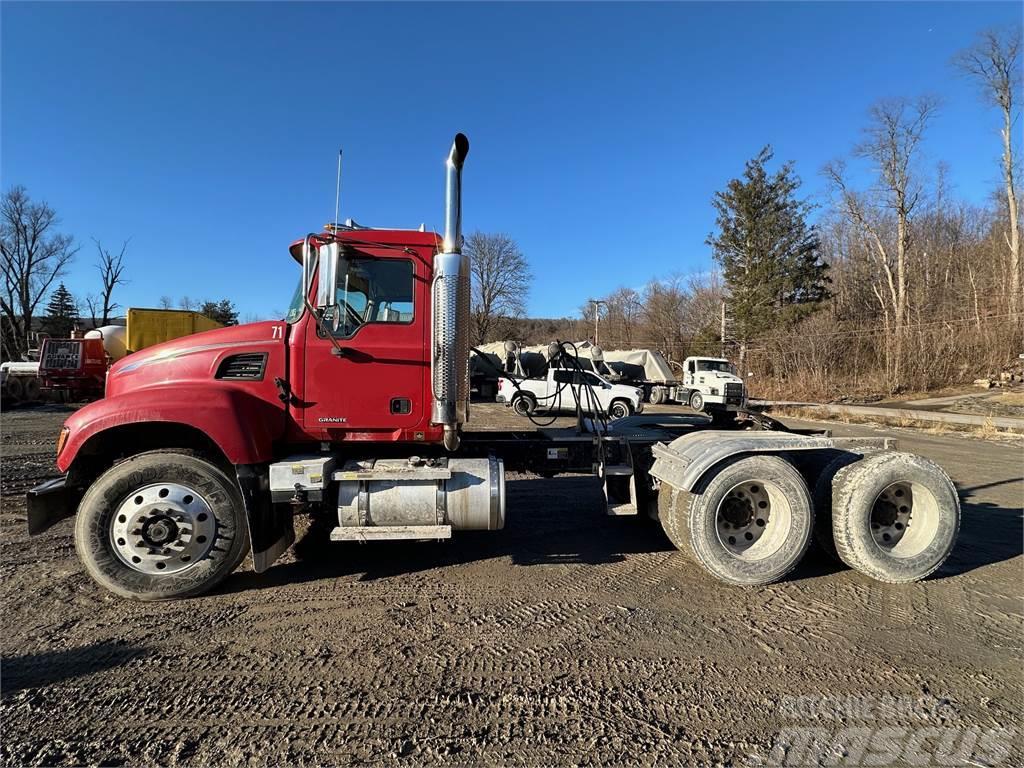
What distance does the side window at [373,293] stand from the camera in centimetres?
431

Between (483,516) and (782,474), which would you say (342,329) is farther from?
(782,474)

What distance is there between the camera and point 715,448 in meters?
4.30

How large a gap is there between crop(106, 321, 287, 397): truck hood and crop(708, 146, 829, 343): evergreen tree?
33855mm

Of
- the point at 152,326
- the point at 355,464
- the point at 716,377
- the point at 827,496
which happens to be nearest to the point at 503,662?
the point at 355,464

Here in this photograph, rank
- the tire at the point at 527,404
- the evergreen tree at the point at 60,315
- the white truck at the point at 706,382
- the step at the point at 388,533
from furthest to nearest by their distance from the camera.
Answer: the evergreen tree at the point at 60,315 < the white truck at the point at 706,382 < the tire at the point at 527,404 < the step at the point at 388,533

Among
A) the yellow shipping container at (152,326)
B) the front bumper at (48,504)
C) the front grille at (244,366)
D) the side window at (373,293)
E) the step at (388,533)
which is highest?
the yellow shipping container at (152,326)

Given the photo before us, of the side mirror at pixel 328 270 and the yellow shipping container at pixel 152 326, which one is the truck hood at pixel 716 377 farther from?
the side mirror at pixel 328 270

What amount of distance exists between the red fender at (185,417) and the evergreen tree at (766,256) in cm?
3420

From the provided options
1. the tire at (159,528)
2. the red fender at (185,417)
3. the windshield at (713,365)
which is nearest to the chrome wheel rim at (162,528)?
the tire at (159,528)

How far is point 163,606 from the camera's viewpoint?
3.80 meters

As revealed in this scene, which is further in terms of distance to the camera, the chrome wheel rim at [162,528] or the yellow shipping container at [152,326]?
the yellow shipping container at [152,326]

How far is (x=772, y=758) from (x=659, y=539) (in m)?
2.99

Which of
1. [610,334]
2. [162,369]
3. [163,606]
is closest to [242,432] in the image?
[162,369]

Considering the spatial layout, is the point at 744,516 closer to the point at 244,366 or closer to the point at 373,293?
the point at 373,293
